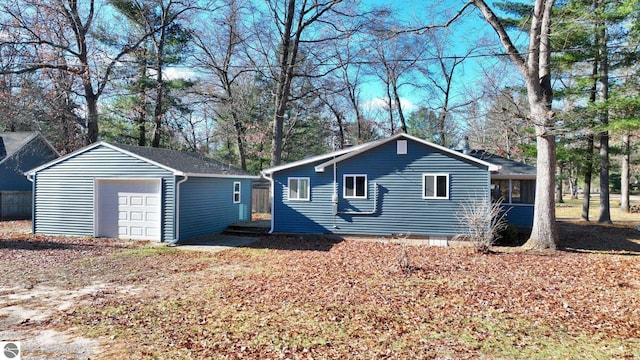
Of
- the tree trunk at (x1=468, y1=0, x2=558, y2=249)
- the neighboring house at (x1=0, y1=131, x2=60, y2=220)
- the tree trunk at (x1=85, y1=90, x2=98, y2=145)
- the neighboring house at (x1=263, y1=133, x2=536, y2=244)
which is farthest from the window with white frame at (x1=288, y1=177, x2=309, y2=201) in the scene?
the neighboring house at (x1=0, y1=131, x2=60, y2=220)

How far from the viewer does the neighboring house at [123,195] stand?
13398mm

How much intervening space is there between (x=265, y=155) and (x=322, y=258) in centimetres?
1960

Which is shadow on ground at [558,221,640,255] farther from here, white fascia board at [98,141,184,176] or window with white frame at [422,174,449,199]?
white fascia board at [98,141,184,176]

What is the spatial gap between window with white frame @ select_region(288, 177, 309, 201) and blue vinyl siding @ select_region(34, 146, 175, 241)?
4.64 meters

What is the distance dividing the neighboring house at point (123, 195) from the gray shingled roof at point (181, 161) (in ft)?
0.16

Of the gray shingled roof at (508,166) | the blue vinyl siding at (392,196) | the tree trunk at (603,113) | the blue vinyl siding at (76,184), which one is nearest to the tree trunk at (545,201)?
the blue vinyl siding at (392,196)

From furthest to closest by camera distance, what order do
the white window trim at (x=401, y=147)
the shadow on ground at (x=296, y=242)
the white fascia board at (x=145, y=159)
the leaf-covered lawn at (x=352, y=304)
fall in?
1. the white window trim at (x=401, y=147)
2. the white fascia board at (x=145, y=159)
3. the shadow on ground at (x=296, y=242)
4. the leaf-covered lawn at (x=352, y=304)

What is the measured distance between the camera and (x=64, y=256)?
422 inches

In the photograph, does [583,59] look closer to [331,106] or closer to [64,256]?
[331,106]

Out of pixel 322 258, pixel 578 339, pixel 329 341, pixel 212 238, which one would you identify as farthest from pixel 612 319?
pixel 212 238

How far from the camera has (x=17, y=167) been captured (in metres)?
21.7

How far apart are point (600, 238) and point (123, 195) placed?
18.0 metres

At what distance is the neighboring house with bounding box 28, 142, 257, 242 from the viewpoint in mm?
13398

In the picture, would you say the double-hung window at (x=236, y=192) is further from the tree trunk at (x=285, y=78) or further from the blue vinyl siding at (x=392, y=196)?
the tree trunk at (x=285, y=78)
